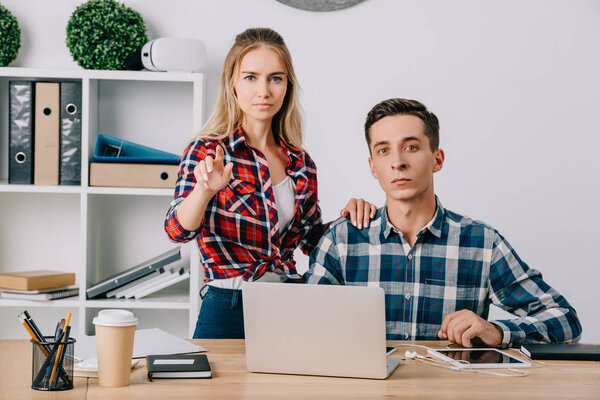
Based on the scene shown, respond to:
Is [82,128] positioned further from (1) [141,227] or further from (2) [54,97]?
(1) [141,227]

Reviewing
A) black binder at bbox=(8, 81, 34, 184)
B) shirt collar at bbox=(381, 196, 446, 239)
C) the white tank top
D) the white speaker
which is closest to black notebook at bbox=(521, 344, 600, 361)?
shirt collar at bbox=(381, 196, 446, 239)

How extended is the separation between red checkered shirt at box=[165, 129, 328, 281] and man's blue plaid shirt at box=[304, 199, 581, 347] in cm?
18

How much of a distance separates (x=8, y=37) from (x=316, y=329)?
198 centimetres

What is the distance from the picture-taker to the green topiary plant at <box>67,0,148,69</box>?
250cm

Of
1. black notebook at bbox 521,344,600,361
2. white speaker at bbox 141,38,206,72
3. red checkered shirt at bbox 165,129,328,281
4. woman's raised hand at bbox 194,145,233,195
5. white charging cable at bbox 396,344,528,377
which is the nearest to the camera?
white charging cable at bbox 396,344,528,377

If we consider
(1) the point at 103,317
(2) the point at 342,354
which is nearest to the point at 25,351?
(1) the point at 103,317

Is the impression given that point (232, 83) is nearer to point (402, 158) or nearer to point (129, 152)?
point (402, 158)

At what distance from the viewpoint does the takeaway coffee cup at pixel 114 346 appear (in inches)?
43.3

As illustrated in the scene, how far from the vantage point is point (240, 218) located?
6.03 feet

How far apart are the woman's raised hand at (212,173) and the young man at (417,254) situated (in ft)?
1.23

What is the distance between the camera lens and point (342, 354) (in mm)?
1179

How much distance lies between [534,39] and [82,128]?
1.82 metres

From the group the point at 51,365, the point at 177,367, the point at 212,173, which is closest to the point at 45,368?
the point at 51,365

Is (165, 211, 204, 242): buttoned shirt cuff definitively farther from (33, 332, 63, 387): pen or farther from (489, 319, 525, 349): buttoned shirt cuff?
(489, 319, 525, 349): buttoned shirt cuff
